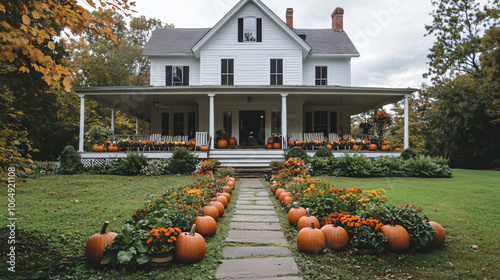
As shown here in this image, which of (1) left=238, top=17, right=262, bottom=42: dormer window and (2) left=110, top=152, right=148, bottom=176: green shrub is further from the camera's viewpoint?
(1) left=238, top=17, right=262, bottom=42: dormer window

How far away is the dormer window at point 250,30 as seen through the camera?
54.6 feet

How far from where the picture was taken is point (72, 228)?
4.75 metres

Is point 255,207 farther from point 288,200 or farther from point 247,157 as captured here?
point 247,157

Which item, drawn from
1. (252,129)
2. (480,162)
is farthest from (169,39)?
(480,162)

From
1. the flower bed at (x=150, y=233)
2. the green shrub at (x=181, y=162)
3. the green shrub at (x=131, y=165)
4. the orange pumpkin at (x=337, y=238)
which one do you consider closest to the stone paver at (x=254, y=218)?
the flower bed at (x=150, y=233)

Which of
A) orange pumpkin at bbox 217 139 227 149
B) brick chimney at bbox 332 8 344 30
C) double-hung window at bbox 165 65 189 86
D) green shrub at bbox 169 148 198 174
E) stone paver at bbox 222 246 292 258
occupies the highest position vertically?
brick chimney at bbox 332 8 344 30

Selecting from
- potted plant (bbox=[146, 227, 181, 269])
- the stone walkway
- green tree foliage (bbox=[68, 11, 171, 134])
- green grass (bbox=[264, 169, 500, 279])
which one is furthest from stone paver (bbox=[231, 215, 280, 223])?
green tree foliage (bbox=[68, 11, 171, 134])

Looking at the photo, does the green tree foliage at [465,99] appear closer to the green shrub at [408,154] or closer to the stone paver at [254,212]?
the green shrub at [408,154]

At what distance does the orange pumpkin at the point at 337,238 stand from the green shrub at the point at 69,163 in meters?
12.1

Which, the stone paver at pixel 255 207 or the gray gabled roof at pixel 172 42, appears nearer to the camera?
the stone paver at pixel 255 207

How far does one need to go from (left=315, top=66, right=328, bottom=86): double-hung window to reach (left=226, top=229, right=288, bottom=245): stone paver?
47.4ft

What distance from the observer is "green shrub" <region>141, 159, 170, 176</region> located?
1226cm

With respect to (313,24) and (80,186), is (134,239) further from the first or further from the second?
(313,24)

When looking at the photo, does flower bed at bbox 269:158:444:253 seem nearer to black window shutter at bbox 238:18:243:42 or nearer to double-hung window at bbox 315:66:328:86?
black window shutter at bbox 238:18:243:42
